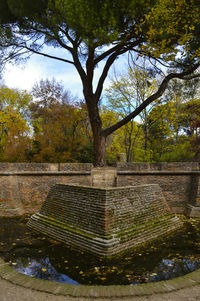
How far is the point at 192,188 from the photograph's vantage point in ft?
33.0

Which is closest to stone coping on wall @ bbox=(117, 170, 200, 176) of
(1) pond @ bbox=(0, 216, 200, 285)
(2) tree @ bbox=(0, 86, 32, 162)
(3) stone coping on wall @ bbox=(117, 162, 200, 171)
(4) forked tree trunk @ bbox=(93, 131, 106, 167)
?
(3) stone coping on wall @ bbox=(117, 162, 200, 171)

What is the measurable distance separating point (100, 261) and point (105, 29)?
25.0 feet

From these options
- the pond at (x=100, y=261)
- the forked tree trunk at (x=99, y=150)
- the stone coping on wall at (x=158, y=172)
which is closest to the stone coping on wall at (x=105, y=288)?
the pond at (x=100, y=261)

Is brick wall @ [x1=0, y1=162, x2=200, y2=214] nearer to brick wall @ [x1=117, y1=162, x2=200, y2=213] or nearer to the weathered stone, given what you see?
brick wall @ [x1=117, y1=162, x2=200, y2=213]

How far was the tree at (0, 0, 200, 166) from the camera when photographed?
671 cm

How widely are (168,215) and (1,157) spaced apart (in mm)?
13711

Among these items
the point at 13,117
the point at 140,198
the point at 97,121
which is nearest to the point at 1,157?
the point at 13,117

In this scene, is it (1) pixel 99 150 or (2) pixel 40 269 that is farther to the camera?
(1) pixel 99 150

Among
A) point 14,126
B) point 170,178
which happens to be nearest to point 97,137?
point 170,178

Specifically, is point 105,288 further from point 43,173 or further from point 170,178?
point 170,178

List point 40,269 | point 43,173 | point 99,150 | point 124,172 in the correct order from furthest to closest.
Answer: point 99,150 → point 124,172 → point 43,173 → point 40,269

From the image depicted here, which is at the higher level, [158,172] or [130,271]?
[158,172]

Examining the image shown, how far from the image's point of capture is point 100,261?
500 cm

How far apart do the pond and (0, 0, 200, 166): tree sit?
615cm
